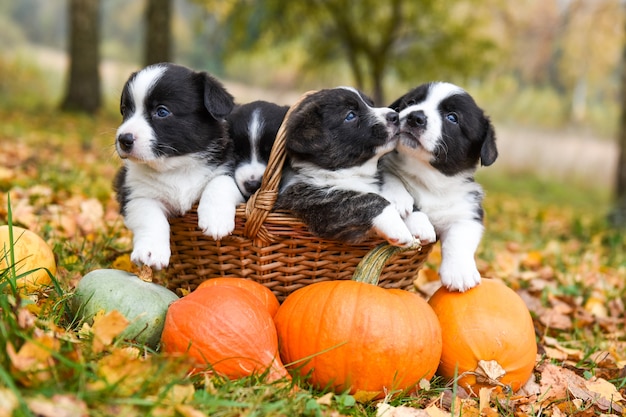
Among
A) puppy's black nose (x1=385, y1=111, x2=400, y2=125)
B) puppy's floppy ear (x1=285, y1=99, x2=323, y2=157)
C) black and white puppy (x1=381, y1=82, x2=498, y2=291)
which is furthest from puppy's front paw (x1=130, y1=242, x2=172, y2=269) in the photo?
puppy's black nose (x1=385, y1=111, x2=400, y2=125)

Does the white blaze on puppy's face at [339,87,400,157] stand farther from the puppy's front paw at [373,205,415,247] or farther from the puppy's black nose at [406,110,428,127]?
the puppy's front paw at [373,205,415,247]

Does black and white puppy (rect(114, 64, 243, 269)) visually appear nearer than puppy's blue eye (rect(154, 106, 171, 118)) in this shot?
Yes

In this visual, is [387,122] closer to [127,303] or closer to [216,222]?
[216,222]

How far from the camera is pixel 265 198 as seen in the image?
8.67 ft

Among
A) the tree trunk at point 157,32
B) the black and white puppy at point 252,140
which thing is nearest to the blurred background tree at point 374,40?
the tree trunk at point 157,32

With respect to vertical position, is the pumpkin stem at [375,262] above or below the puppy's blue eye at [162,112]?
below

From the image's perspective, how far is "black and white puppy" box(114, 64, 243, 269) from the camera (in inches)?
106

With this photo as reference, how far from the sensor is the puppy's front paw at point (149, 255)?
2.62 meters

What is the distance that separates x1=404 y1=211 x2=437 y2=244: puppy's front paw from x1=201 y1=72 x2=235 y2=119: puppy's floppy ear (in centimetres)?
104

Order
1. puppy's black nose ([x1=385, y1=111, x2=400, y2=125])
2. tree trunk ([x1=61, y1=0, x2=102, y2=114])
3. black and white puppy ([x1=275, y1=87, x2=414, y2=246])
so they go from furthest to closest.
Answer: tree trunk ([x1=61, y1=0, x2=102, y2=114]), puppy's black nose ([x1=385, y1=111, x2=400, y2=125]), black and white puppy ([x1=275, y1=87, x2=414, y2=246])

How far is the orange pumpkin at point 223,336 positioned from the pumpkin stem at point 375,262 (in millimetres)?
519

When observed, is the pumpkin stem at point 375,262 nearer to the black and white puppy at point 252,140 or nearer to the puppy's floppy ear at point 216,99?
the black and white puppy at point 252,140

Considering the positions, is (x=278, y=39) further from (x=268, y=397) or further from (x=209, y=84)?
(x=268, y=397)

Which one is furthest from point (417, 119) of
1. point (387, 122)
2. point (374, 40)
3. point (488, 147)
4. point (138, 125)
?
point (374, 40)
